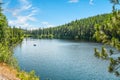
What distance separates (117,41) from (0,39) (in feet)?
226

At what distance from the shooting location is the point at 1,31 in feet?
274

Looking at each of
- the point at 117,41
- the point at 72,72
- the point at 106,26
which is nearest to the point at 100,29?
the point at 106,26

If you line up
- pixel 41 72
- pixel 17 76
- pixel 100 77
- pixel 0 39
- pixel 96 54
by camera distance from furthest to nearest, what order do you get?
pixel 0 39 → pixel 41 72 → pixel 100 77 → pixel 17 76 → pixel 96 54

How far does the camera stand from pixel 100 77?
49281 millimetres

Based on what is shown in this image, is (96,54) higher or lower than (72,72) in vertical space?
higher

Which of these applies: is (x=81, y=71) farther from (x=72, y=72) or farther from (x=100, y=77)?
(x=100, y=77)

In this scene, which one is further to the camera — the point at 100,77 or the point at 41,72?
the point at 41,72

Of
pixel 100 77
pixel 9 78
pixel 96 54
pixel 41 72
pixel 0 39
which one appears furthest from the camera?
pixel 0 39

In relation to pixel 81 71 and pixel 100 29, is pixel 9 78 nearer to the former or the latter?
pixel 100 29

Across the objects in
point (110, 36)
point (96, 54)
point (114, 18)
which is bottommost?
point (96, 54)

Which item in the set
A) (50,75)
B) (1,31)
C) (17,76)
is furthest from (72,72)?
(1,31)

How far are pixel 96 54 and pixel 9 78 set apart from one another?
9.48 metres

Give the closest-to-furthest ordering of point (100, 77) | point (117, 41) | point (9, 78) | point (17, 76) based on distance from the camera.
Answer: point (117, 41) → point (9, 78) → point (17, 76) → point (100, 77)

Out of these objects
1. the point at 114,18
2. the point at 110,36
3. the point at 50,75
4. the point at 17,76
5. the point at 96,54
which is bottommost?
the point at 50,75
